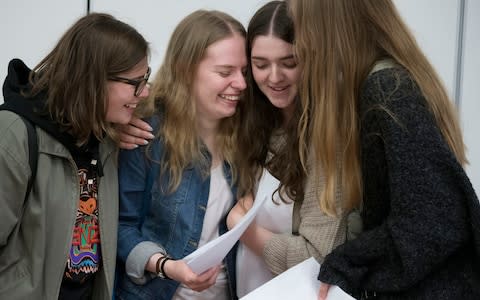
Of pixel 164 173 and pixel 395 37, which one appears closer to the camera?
pixel 395 37

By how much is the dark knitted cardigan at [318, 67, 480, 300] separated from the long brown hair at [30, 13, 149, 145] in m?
0.57

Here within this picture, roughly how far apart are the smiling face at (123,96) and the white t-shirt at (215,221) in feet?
1.08

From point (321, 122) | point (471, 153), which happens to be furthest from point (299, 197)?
point (471, 153)

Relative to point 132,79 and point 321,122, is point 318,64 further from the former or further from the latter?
point 132,79

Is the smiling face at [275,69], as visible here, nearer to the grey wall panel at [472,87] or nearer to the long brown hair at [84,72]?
the long brown hair at [84,72]

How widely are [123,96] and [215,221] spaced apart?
1.47 feet

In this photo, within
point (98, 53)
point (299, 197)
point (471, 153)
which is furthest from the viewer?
point (471, 153)

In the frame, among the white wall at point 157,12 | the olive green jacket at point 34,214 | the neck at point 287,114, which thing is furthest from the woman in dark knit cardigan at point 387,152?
the white wall at point 157,12

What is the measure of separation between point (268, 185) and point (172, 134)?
0.99 feet

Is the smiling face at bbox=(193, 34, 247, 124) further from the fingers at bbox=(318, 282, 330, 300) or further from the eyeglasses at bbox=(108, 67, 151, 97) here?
the fingers at bbox=(318, 282, 330, 300)

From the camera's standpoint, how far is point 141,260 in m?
1.34

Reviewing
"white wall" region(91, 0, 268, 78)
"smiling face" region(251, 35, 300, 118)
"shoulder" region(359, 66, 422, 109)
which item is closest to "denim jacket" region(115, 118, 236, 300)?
"smiling face" region(251, 35, 300, 118)

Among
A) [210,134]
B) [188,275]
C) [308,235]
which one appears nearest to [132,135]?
[210,134]

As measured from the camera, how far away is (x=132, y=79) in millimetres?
1235
